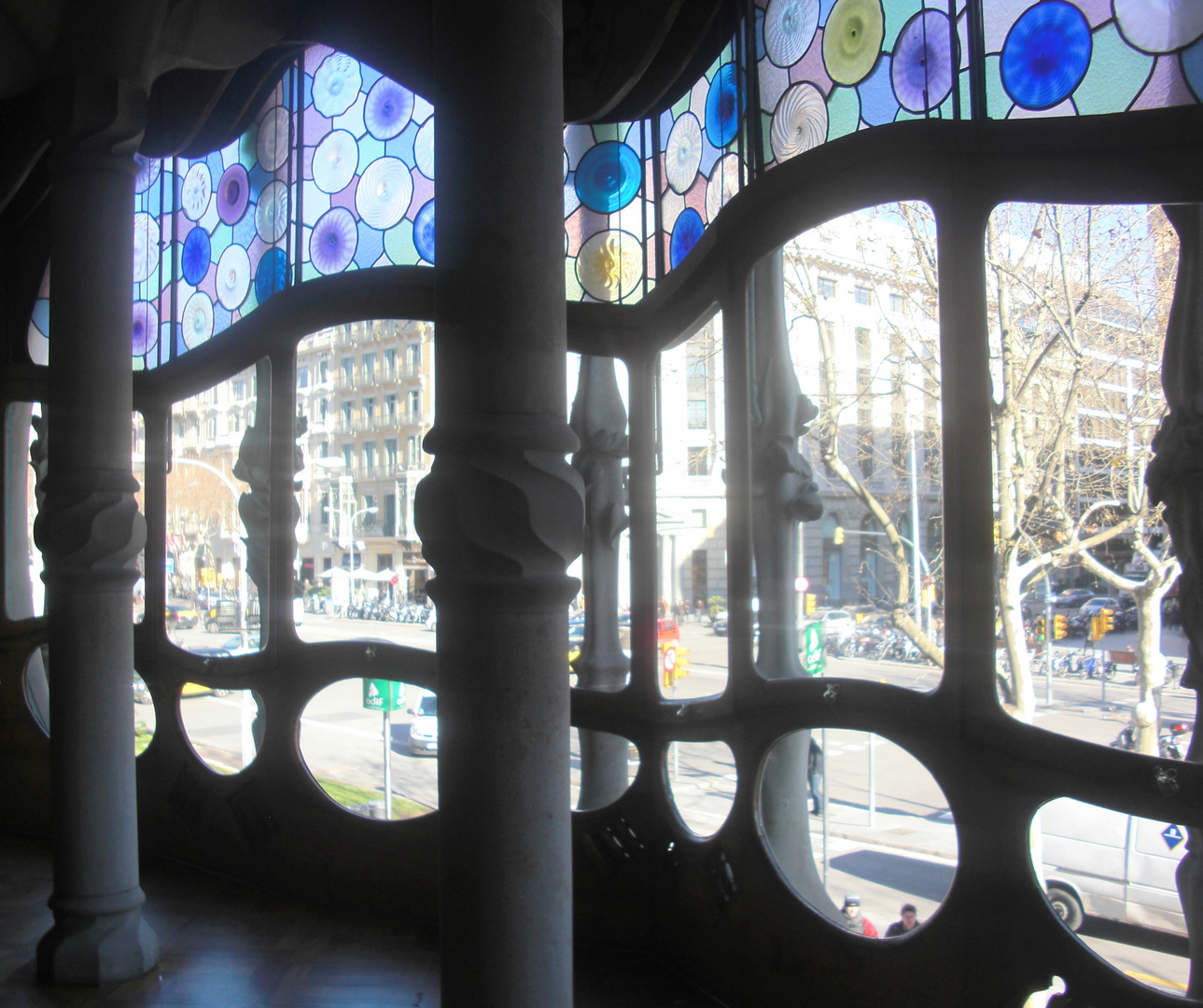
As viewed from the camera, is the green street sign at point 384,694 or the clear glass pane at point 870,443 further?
the green street sign at point 384,694

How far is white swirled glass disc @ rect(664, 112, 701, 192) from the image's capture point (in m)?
3.55

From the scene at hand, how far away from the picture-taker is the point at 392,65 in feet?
12.7

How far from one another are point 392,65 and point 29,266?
3.59 meters

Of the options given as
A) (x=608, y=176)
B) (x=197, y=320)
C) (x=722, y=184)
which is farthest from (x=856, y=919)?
(x=197, y=320)

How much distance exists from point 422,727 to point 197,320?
2.53 m

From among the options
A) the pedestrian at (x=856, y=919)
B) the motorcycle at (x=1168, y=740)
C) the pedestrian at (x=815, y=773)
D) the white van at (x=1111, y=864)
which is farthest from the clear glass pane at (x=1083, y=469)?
the pedestrian at (x=856, y=919)

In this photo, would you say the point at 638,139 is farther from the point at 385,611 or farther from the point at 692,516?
the point at 385,611

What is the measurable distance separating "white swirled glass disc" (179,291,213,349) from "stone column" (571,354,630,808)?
2.47 metres

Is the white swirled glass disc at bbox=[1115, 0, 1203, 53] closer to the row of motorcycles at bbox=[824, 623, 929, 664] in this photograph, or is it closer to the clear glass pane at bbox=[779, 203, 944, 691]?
the clear glass pane at bbox=[779, 203, 944, 691]

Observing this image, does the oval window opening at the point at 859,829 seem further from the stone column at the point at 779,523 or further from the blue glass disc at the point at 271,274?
the blue glass disc at the point at 271,274

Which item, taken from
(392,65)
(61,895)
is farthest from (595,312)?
(61,895)

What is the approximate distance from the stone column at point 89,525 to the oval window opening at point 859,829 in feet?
7.80

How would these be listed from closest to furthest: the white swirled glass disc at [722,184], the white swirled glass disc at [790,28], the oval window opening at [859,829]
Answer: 1. the oval window opening at [859,829]
2. the white swirled glass disc at [790,28]
3. the white swirled glass disc at [722,184]

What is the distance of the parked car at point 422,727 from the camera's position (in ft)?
14.9
